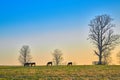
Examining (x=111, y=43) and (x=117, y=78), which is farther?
(x=111, y=43)

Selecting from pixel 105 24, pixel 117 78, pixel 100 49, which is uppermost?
pixel 105 24

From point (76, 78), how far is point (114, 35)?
38581mm

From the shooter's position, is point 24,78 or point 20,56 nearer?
point 24,78

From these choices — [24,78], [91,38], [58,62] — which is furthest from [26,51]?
[24,78]

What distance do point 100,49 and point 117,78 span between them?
116 feet

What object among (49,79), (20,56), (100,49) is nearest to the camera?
(49,79)

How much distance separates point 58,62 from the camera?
107938 mm

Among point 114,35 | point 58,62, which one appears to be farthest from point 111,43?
point 58,62

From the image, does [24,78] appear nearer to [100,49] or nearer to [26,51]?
[100,49]

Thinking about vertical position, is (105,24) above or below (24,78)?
above

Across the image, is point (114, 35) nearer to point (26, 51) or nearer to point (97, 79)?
point (97, 79)

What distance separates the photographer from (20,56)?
10300 cm

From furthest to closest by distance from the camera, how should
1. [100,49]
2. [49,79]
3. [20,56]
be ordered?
[20,56]
[100,49]
[49,79]

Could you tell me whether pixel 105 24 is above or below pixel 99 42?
above
